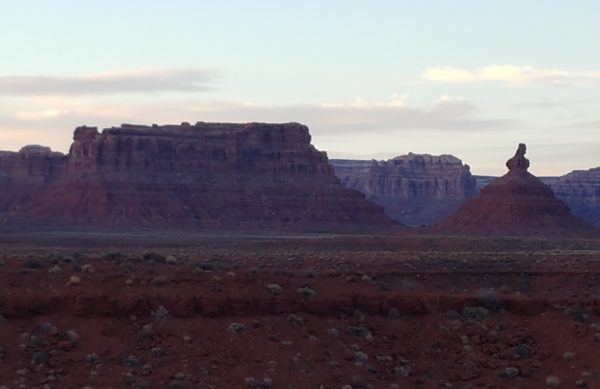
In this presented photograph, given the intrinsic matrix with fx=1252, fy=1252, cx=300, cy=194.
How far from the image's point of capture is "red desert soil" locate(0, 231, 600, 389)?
27.9 meters

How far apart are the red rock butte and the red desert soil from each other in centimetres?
9521

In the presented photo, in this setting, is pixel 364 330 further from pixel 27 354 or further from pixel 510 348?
pixel 27 354

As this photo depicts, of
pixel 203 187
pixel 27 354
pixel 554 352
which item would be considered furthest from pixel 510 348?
pixel 203 187

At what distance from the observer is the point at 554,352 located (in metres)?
31.0

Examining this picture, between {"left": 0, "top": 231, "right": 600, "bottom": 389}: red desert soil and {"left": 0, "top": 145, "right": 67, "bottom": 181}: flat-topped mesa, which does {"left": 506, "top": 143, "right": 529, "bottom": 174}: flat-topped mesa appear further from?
{"left": 0, "top": 231, "right": 600, "bottom": 389}: red desert soil

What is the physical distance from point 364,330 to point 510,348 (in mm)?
3665

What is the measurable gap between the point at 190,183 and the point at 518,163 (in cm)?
3968

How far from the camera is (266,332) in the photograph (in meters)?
30.4

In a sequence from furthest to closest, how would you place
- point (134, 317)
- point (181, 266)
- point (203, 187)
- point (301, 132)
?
point (301, 132) → point (203, 187) → point (181, 266) → point (134, 317)

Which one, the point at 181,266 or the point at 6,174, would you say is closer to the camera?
the point at 181,266

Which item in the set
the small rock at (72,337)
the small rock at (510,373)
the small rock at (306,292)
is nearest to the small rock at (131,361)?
the small rock at (72,337)

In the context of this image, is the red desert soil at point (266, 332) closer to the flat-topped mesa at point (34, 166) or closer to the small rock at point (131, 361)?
the small rock at point (131, 361)

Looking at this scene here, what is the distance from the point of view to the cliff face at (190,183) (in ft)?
471

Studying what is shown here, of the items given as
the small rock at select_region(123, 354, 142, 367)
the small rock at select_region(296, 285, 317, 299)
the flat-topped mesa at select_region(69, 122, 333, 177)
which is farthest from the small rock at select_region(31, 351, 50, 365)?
the flat-topped mesa at select_region(69, 122, 333, 177)
